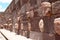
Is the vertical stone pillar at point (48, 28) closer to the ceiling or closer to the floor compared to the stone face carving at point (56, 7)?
closer to the floor

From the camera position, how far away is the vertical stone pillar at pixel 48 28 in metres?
3.43

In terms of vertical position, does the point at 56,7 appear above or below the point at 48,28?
above

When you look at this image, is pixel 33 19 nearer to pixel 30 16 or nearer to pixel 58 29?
pixel 30 16

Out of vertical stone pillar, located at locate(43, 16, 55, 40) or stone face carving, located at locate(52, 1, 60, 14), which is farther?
vertical stone pillar, located at locate(43, 16, 55, 40)

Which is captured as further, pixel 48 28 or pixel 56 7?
pixel 48 28

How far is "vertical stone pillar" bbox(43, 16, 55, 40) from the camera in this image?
3.43 meters

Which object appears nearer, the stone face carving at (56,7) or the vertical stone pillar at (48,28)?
the stone face carving at (56,7)

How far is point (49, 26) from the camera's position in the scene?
3.61m

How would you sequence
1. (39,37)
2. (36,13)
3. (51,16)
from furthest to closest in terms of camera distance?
(36,13)
(39,37)
(51,16)

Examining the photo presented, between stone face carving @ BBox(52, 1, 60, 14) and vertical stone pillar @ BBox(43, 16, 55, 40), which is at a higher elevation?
stone face carving @ BBox(52, 1, 60, 14)

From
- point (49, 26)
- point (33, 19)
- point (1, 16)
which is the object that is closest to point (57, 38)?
point (49, 26)

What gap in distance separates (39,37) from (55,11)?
3.71 feet

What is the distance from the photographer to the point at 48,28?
3.66m

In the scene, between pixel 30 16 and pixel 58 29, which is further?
pixel 30 16
